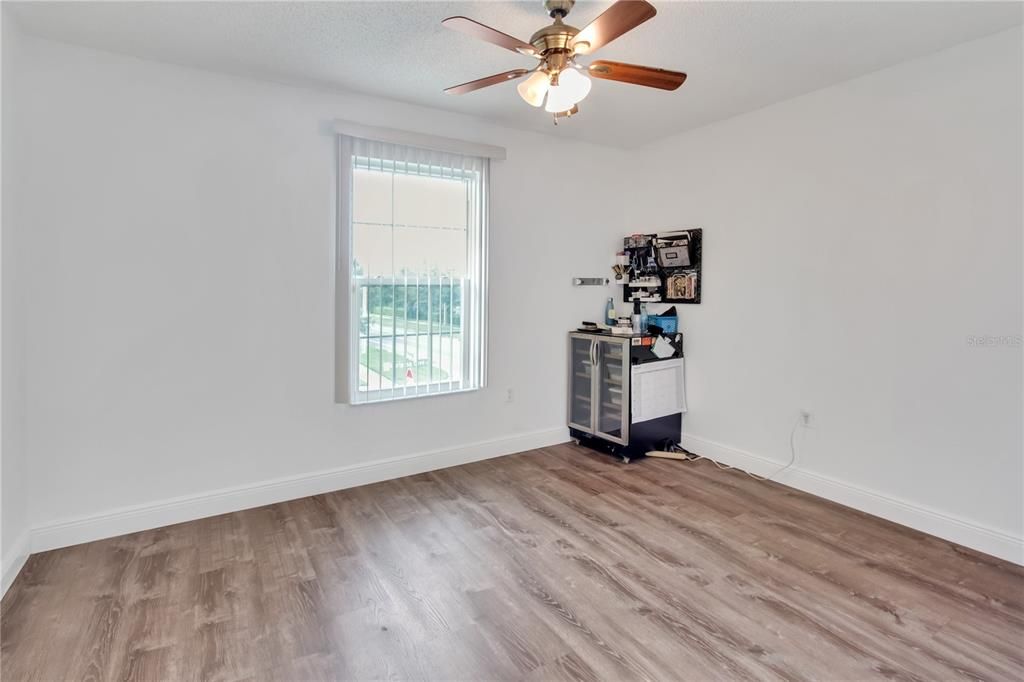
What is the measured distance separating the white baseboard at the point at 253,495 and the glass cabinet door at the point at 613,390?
23.9 inches

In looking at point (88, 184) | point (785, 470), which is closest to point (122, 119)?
point (88, 184)

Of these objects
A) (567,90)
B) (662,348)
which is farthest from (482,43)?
(662,348)

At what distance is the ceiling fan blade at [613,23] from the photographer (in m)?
1.78

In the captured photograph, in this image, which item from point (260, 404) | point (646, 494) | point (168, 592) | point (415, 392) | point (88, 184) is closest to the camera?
point (168, 592)

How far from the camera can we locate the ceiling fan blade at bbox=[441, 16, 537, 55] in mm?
1918

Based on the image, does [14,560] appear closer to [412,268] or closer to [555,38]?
[412,268]

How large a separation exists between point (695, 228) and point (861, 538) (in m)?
2.35

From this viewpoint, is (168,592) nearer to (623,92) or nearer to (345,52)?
(345,52)

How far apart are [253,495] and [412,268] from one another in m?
1.71

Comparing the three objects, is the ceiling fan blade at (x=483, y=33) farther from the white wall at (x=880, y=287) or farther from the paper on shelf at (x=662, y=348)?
the paper on shelf at (x=662, y=348)

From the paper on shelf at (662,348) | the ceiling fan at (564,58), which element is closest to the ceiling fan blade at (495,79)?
the ceiling fan at (564,58)

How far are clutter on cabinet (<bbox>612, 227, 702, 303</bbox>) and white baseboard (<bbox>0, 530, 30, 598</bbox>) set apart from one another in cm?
413

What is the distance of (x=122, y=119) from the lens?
2725mm

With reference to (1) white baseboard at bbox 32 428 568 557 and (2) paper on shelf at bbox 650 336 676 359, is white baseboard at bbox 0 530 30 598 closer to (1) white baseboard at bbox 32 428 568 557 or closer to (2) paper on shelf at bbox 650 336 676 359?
(1) white baseboard at bbox 32 428 568 557
